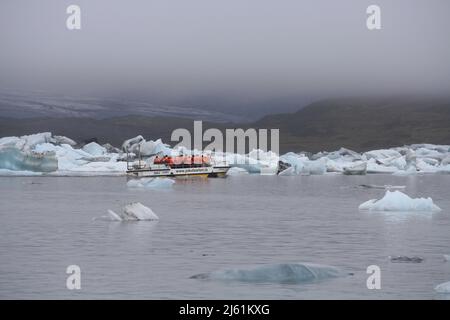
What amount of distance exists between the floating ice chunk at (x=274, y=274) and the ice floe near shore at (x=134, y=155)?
55.3 meters

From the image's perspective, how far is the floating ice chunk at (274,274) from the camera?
14.4 metres

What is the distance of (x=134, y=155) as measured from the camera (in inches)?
3388

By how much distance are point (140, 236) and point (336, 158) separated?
85696 millimetres

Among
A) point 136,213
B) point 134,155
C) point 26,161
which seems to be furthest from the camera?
point 134,155

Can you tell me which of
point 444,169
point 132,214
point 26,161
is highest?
point 26,161

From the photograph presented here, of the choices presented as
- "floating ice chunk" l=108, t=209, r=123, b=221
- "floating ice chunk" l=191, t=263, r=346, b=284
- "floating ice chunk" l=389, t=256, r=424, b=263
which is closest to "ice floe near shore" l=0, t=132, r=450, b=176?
"floating ice chunk" l=108, t=209, r=123, b=221

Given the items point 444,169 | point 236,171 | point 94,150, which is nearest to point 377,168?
point 444,169

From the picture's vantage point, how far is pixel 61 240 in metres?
21.3

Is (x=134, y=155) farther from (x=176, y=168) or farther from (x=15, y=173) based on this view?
(x=15, y=173)

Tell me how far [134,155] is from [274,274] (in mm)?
72318

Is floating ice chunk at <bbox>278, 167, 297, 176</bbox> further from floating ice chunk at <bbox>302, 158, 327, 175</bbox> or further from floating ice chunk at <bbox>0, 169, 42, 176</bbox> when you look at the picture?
floating ice chunk at <bbox>0, 169, 42, 176</bbox>

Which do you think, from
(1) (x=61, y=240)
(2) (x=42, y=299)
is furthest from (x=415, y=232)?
(2) (x=42, y=299)

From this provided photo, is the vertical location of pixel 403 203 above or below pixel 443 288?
above
